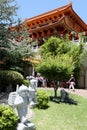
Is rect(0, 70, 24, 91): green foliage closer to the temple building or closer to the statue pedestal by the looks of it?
the statue pedestal

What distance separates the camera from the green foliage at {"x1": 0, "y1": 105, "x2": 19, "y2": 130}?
1152 centimetres

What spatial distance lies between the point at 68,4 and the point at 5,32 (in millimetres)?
18592

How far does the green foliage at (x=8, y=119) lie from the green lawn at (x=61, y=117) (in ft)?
6.00

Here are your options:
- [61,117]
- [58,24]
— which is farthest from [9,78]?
[58,24]

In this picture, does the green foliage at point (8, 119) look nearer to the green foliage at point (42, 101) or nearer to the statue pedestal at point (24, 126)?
the statue pedestal at point (24, 126)

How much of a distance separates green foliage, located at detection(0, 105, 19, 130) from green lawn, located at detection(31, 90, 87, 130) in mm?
1830

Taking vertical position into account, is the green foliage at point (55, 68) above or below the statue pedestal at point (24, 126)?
above

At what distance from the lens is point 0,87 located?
2220cm

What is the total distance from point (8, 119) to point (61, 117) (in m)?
4.51

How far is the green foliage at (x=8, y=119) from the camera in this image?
11.5 metres

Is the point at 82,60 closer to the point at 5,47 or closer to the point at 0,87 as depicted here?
the point at 5,47

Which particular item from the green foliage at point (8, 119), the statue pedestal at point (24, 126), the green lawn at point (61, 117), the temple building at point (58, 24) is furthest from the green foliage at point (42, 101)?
the temple building at point (58, 24)

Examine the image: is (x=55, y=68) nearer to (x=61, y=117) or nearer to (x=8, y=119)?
(x=61, y=117)

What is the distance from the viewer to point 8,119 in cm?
1166
